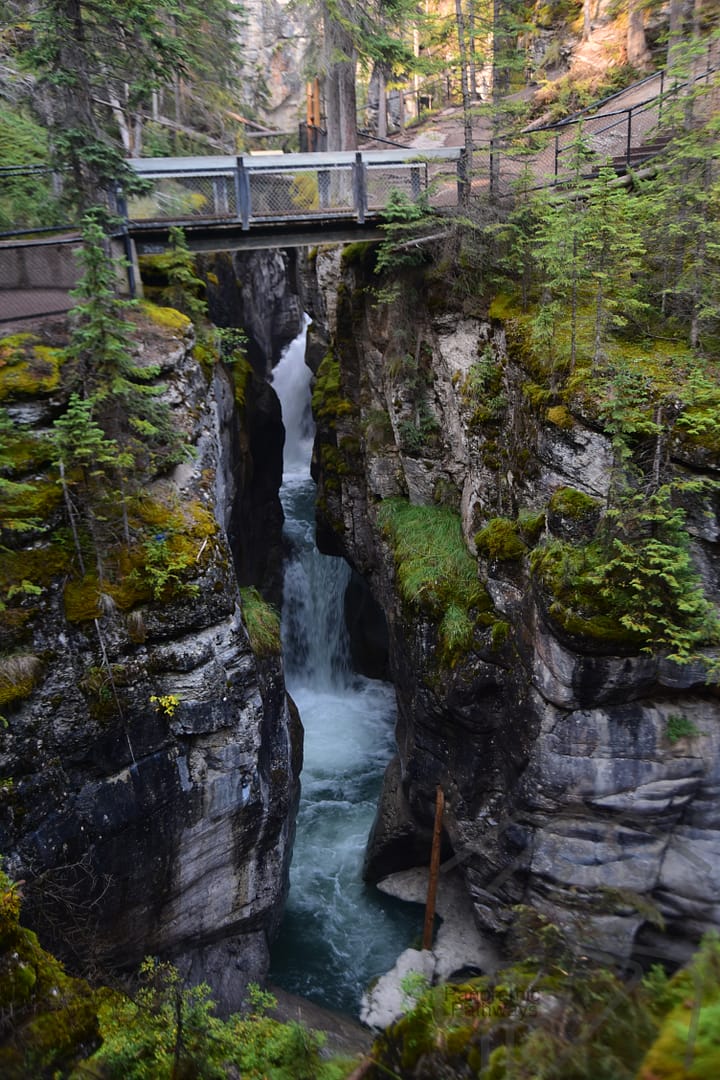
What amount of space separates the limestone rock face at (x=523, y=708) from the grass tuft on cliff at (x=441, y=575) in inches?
8.8

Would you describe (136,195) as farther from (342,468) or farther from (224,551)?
(342,468)

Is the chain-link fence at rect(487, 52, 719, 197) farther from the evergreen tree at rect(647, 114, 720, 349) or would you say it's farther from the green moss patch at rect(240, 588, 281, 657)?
the green moss patch at rect(240, 588, 281, 657)

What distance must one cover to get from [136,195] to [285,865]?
1295 centimetres

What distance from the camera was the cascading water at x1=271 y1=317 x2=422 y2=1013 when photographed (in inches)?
529

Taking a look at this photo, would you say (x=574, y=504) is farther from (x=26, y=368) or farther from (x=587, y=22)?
(x=587, y=22)

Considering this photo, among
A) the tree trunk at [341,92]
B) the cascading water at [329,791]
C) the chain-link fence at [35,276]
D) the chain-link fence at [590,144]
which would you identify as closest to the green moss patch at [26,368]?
the chain-link fence at [35,276]

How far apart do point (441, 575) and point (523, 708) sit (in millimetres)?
3158

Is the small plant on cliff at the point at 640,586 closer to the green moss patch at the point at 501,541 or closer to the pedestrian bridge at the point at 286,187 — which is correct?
the green moss patch at the point at 501,541

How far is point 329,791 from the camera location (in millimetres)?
16984

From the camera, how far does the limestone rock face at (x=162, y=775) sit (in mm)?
9367

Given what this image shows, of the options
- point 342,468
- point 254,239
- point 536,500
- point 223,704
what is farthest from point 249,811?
point 254,239

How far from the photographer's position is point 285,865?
13.2 meters

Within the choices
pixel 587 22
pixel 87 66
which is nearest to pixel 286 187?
pixel 87 66

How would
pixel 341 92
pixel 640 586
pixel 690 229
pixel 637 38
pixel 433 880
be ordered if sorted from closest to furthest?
pixel 640 586 → pixel 690 229 → pixel 433 880 → pixel 341 92 → pixel 637 38
